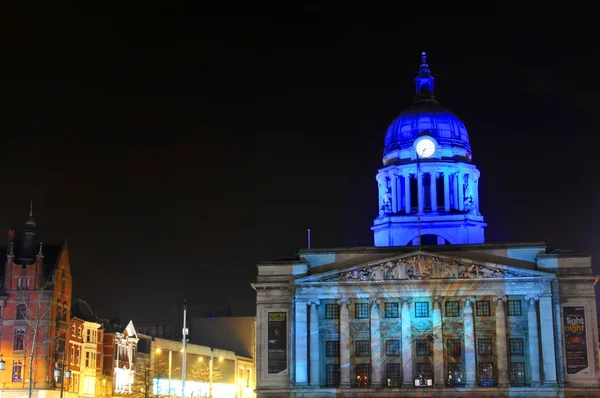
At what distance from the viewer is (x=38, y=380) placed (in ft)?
401

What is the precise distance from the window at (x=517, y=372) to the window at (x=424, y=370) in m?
8.62

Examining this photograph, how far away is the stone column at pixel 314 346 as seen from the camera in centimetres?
11500

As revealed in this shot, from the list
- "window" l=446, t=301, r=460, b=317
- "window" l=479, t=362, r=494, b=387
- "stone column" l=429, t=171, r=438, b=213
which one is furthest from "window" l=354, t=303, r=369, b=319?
"stone column" l=429, t=171, r=438, b=213

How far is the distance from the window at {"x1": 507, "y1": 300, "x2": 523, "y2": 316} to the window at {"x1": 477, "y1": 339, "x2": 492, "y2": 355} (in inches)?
150

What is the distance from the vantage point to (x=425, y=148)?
441 feet

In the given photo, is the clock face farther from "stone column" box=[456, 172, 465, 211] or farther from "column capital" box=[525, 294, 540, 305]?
"column capital" box=[525, 294, 540, 305]

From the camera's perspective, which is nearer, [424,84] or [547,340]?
[547,340]

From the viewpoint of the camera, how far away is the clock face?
13425 centimetres

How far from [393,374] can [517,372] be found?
13118 mm

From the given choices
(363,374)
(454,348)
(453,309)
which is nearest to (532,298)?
(453,309)

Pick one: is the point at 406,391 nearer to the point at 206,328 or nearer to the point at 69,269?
the point at 69,269

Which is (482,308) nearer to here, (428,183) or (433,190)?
(433,190)

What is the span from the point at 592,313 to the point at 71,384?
201 ft

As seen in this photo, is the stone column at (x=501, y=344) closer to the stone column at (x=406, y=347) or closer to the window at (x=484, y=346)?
the window at (x=484, y=346)
